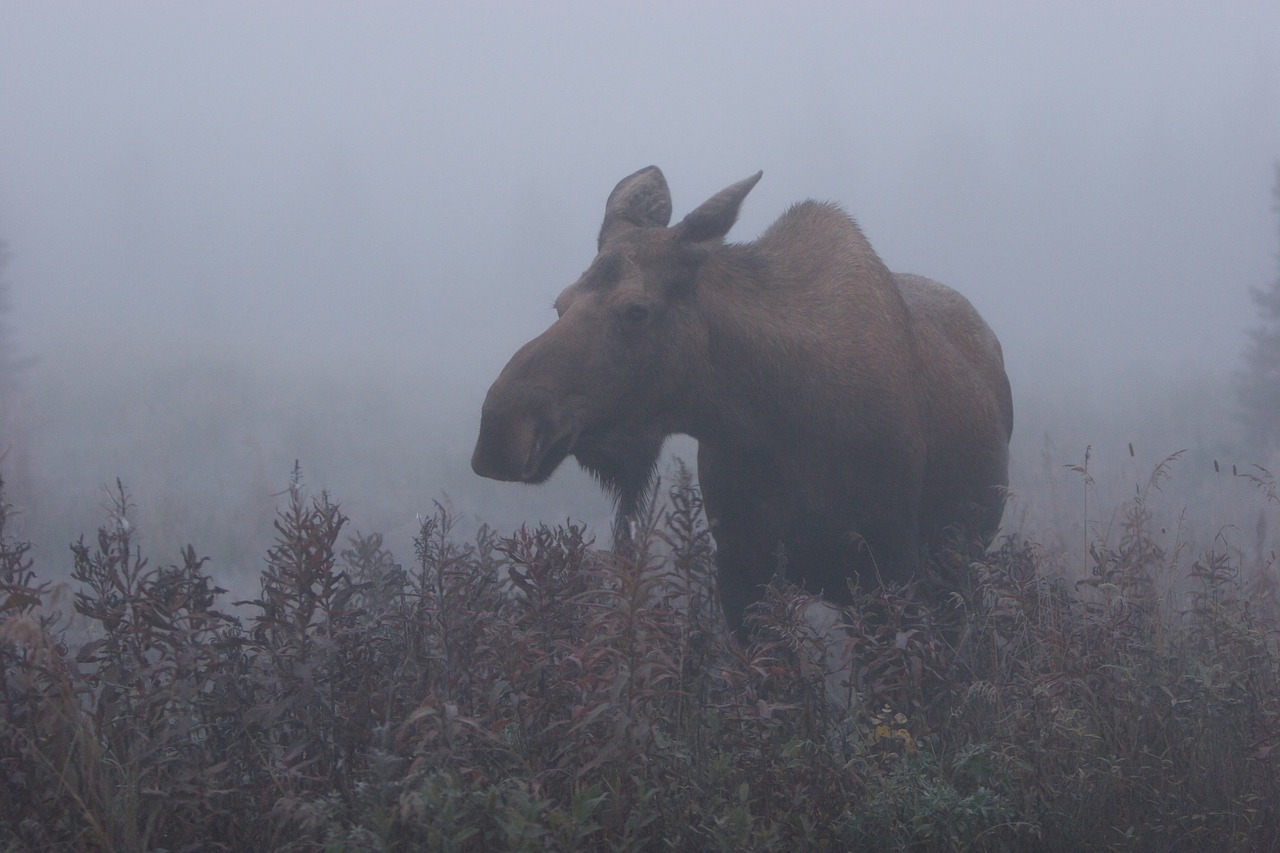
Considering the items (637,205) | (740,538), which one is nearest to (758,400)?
(740,538)

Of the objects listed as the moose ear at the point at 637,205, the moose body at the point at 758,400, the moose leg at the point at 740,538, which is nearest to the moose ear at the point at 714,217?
the moose body at the point at 758,400

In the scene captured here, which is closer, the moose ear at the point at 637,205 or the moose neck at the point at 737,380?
the moose neck at the point at 737,380

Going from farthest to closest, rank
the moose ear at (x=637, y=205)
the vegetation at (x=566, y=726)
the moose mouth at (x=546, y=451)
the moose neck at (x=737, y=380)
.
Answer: the moose ear at (x=637, y=205) < the moose neck at (x=737, y=380) < the moose mouth at (x=546, y=451) < the vegetation at (x=566, y=726)

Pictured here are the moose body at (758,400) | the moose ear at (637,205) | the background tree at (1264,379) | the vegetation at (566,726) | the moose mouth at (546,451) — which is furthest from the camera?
the background tree at (1264,379)

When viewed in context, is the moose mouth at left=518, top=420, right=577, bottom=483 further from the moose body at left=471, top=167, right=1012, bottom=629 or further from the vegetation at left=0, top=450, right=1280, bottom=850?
the vegetation at left=0, top=450, right=1280, bottom=850

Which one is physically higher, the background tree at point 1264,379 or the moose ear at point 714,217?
the moose ear at point 714,217

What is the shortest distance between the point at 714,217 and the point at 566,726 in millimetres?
2734

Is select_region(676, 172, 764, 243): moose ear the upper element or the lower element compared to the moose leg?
upper

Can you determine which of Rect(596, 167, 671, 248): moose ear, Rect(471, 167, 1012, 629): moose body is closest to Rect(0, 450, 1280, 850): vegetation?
Rect(471, 167, 1012, 629): moose body

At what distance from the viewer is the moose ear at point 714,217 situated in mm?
4996

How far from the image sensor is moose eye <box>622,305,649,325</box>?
4.71 m

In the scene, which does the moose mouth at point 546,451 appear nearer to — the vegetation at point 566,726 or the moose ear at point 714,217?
the vegetation at point 566,726

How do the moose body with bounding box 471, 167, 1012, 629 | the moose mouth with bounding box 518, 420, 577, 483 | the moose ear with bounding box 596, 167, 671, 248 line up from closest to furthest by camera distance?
the moose mouth with bounding box 518, 420, 577, 483, the moose body with bounding box 471, 167, 1012, 629, the moose ear with bounding box 596, 167, 671, 248

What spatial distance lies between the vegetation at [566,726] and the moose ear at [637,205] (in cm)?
216
